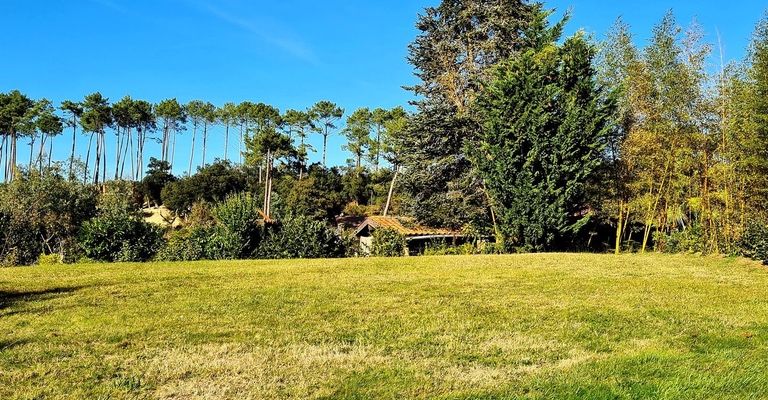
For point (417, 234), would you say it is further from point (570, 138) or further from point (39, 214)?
point (39, 214)

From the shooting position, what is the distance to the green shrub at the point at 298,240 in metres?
15.6

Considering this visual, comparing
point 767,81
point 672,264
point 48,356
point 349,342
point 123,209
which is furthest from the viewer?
point 123,209

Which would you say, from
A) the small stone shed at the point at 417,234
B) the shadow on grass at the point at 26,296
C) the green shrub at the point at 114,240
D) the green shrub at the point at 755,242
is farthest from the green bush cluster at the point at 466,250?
the shadow on grass at the point at 26,296

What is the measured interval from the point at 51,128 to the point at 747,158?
5473cm

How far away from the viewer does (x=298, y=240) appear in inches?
620

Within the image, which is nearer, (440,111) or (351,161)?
(440,111)

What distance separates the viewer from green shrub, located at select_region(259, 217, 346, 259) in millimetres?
15586

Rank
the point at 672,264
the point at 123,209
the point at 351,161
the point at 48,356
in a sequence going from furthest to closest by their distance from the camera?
the point at 351,161, the point at 123,209, the point at 672,264, the point at 48,356

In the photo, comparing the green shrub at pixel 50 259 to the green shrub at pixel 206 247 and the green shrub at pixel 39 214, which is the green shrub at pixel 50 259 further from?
the green shrub at pixel 206 247

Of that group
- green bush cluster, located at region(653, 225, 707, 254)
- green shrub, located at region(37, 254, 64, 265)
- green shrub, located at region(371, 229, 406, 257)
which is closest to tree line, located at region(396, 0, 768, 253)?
green bush cluster, located at region(653, 225, 707, 254)

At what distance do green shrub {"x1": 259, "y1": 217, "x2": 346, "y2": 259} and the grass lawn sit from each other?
583 cm

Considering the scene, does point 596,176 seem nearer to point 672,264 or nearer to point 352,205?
point 672,264

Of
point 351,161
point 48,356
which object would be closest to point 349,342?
point 48,356

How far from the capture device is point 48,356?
4301 millimetres
